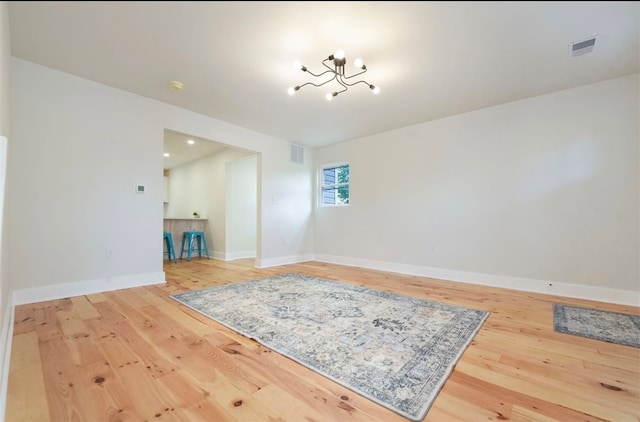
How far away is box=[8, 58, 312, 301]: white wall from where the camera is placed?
2.50m

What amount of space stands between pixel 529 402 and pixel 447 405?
0.39m

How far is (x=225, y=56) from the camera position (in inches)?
92.0

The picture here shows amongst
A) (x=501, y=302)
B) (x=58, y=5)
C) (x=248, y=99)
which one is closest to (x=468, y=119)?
(x=501, y=302)

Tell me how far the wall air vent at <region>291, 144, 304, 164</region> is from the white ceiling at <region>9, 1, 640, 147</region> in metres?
1.70

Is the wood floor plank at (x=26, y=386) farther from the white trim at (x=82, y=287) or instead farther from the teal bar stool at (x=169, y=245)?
the teal bar stool at (x=169, y=245)

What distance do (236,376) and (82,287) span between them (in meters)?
2.53

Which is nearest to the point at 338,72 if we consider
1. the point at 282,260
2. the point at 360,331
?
the point at 360,331

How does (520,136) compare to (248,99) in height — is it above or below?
below

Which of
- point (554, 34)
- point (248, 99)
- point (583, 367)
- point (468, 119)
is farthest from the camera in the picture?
point (468, 119)

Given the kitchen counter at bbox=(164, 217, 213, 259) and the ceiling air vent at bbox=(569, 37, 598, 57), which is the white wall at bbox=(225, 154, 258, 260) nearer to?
the kitchen counter at bbox=(164, 217, 213, 259)

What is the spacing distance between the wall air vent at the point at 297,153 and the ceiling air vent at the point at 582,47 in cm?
400

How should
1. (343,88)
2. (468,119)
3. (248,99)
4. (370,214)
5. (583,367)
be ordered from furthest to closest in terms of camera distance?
(370,214) < (468,119) < (248,99) < (343,88) < (583,367)

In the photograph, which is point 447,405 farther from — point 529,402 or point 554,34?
point 554,34

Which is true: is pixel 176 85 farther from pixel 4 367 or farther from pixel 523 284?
pixel 523 284
